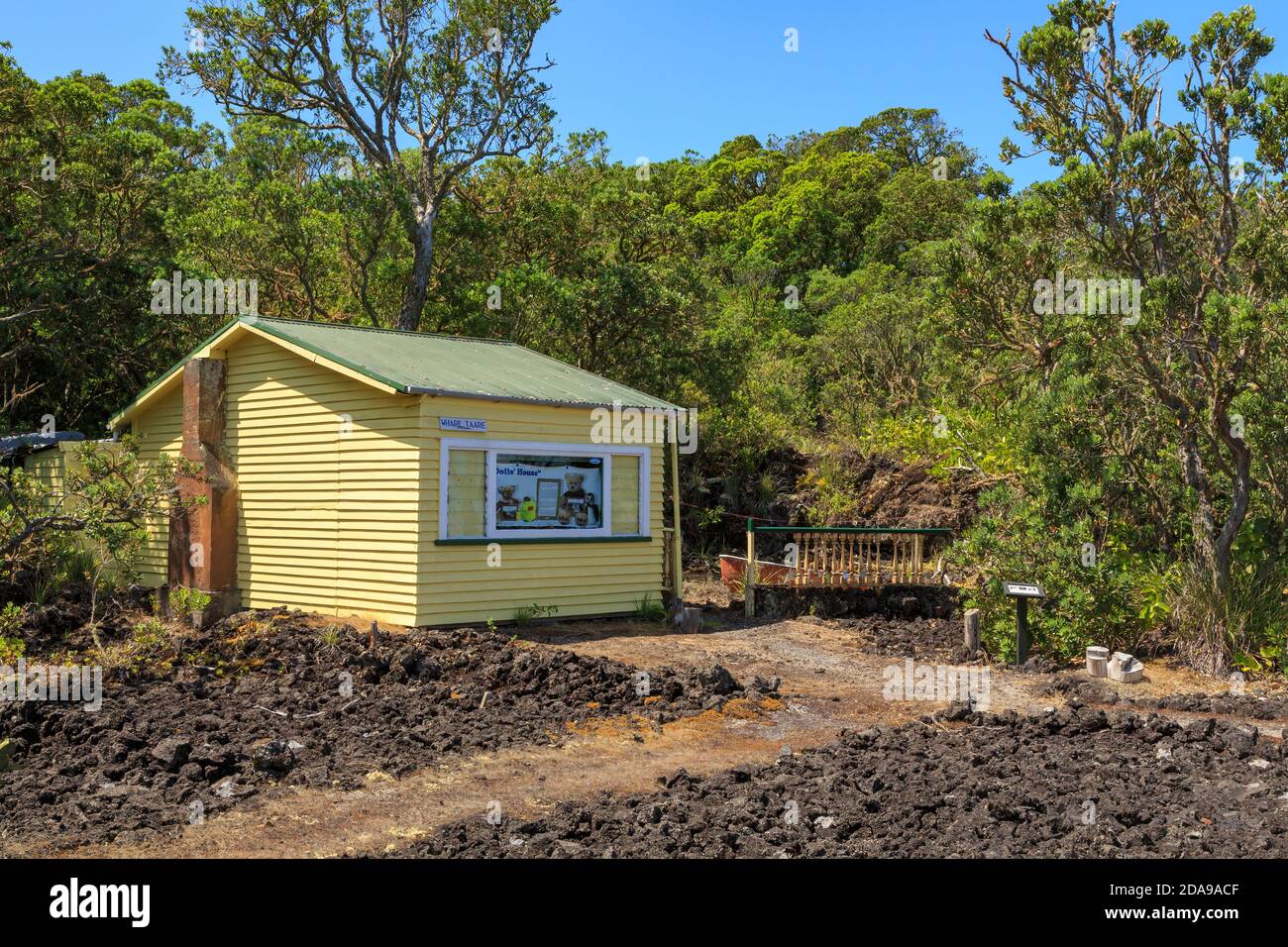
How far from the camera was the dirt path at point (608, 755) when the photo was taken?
255 inches

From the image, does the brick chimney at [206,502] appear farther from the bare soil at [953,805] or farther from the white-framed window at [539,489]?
the bare soil at [953,805]

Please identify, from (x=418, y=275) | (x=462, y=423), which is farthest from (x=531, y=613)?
(x=418, y=275)

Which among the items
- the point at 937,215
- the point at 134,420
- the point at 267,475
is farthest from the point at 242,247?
the point at 937,215

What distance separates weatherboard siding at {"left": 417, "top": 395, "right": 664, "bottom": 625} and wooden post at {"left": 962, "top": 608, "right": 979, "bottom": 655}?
4245 millimetres

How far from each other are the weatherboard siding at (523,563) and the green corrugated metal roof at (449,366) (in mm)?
241

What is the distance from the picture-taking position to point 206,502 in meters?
14.4

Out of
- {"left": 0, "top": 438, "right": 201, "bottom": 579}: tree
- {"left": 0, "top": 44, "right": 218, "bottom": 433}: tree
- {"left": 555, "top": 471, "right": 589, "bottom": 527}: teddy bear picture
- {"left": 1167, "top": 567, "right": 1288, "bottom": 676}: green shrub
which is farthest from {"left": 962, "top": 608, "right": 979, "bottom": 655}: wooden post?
{"left": 0, "top": 44, "right": 218, "bottom": 433}: tree

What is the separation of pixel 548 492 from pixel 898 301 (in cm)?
1769

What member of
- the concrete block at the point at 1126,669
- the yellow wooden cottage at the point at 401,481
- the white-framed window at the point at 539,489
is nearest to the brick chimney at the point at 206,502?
the yellow wooden cottage at the point at 401,481

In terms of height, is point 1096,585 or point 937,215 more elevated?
point 937,215

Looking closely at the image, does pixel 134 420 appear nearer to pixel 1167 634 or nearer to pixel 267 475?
pixel 267 475

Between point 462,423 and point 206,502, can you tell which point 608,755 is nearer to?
point 462,423

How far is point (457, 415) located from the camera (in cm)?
1306
